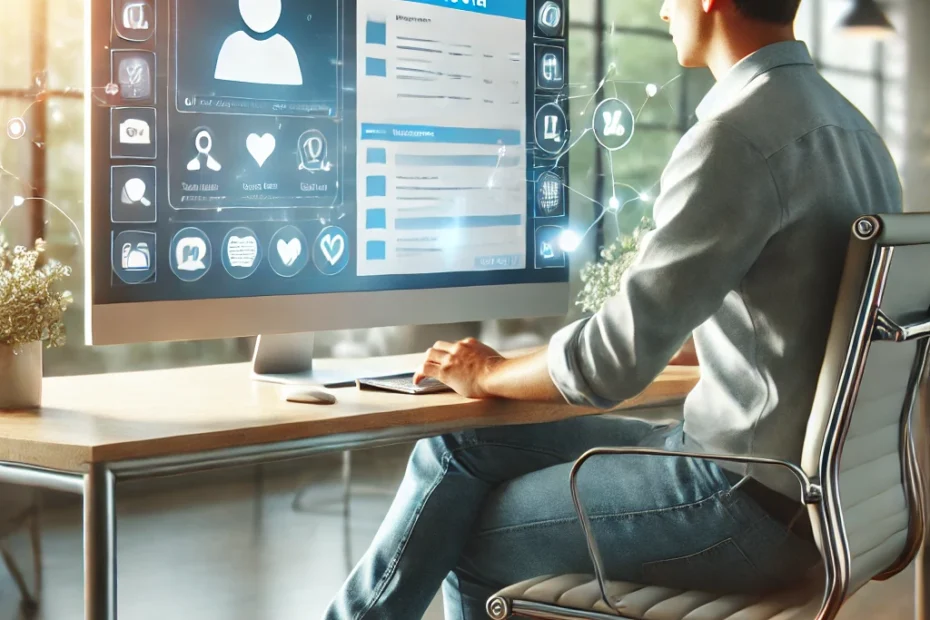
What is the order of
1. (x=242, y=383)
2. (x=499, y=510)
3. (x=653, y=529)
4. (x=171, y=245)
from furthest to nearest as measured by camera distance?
(x=242, y=383) → (x=171, y=245) → (x=499, y=510) → (x=653, y=529)

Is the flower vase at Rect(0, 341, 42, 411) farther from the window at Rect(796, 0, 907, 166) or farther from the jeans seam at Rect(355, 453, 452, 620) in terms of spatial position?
the window at Rect(796, 0, 907, 166)

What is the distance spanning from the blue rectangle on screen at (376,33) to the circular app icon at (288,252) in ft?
1.15

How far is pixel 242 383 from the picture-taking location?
73.3 inches

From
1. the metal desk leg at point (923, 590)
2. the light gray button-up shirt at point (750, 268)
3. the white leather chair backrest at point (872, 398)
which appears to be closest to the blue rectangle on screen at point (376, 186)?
the light gray button-up shirt at point (750, 268)

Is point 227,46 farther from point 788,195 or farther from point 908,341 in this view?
point 908,341

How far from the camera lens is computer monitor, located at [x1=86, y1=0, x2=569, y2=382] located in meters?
1.66

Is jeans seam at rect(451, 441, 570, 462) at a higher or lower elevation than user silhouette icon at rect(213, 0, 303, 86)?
lower

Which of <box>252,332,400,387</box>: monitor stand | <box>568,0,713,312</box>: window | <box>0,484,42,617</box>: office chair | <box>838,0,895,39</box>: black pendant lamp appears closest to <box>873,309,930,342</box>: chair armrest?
<box>252,332,400,387</box>: monitor stand

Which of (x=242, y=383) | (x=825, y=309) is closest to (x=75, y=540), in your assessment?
(x=242, y=383)

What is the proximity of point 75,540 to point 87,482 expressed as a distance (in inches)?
98.2

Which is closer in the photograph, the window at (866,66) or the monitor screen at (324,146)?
the monitor screen at (324,146)

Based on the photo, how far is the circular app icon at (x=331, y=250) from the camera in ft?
6.12

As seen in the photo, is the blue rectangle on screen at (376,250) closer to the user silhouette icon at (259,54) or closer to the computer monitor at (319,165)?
the computer monitor at (319,165)

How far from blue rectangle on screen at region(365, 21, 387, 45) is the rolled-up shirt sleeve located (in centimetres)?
70
